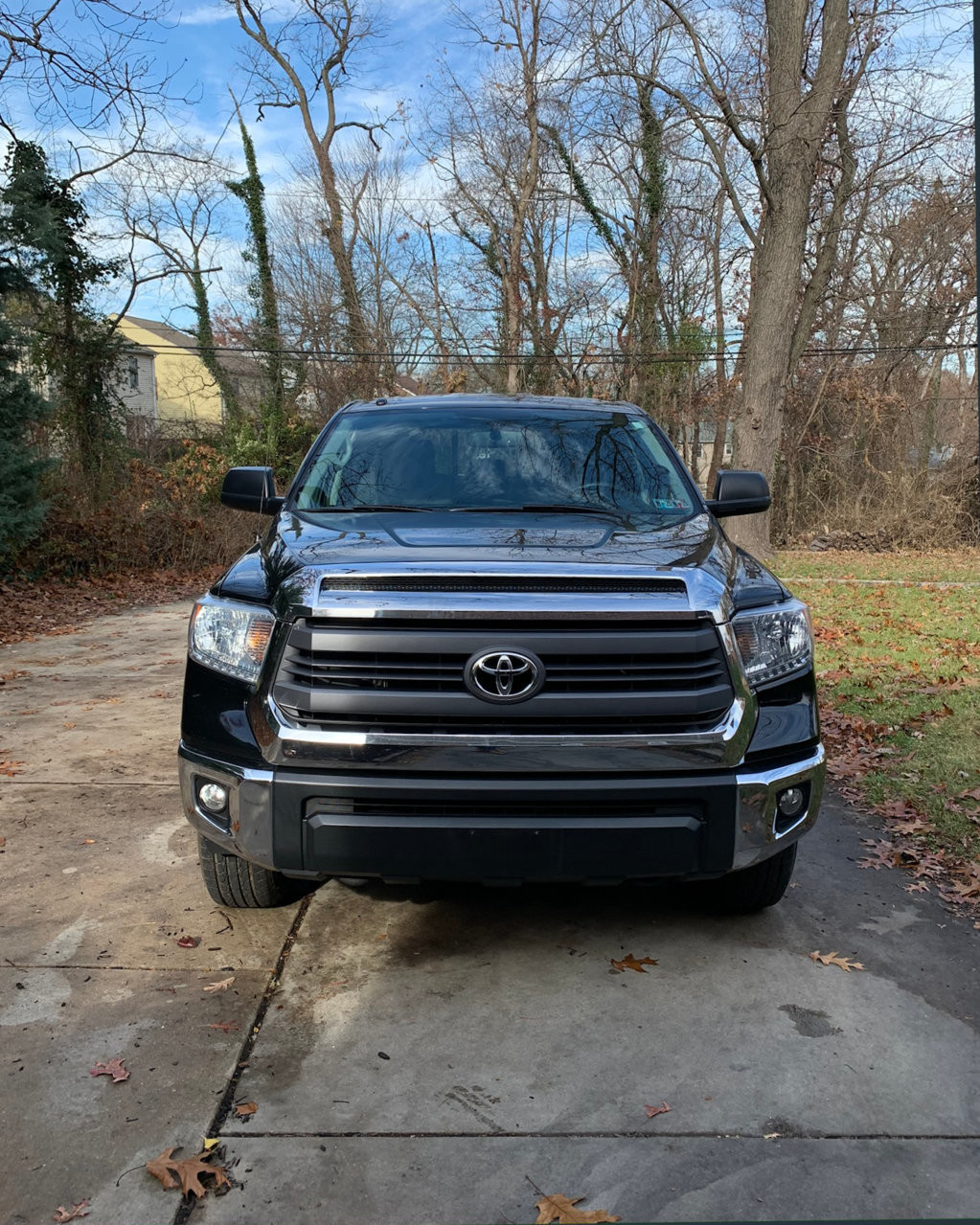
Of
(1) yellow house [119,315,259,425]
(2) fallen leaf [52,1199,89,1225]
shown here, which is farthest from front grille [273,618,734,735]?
Result: (1) yellow house [119,315,259,425]

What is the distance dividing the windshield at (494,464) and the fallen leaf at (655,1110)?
2.16 meters

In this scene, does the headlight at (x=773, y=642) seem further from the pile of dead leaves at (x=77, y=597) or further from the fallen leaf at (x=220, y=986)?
the pile of dead leaves at (x=77, y=597)

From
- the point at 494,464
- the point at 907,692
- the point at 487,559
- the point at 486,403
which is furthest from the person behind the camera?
the point at 907,692

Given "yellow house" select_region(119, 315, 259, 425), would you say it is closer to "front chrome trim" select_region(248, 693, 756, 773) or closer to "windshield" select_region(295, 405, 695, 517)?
"windshield" select_region(295, 405, 695, 517)

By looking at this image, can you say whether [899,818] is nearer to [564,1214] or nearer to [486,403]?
[486,403]

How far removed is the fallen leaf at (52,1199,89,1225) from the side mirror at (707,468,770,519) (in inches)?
135

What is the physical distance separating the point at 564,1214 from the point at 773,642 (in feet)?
5.77

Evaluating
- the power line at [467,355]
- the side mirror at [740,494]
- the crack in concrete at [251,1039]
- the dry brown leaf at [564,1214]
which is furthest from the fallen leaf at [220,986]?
the power line at [467,355]

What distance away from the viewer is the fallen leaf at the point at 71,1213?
2.13m

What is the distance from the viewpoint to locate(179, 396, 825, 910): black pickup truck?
2.88 metres

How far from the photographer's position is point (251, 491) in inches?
181

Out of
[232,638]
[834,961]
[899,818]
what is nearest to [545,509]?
[232,638]

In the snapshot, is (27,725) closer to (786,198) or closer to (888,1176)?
(888,1176)

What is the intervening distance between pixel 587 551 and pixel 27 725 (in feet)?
15.4
